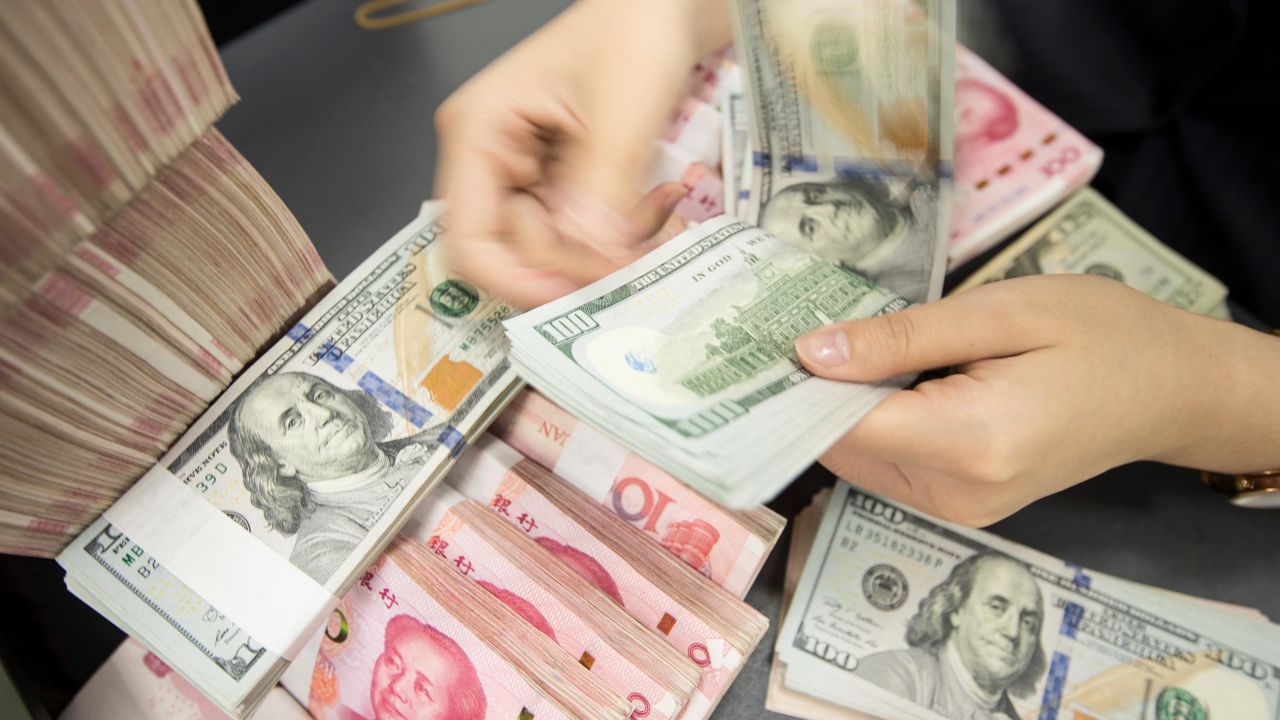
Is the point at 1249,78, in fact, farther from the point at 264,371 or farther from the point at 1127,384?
the point at 264,371

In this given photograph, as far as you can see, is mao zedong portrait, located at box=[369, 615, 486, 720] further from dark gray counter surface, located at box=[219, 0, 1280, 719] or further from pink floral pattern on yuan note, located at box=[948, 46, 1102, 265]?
pink floral pattern on yuan note, located at box=[948, 46, 1102, 265]

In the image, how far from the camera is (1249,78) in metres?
0.80

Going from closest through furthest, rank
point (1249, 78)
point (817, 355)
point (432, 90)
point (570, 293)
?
point (817, 355), point (570, 293), point (1249, 78), point (432, 90)

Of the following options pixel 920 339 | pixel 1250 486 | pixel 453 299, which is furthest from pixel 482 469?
pixel 1250 486

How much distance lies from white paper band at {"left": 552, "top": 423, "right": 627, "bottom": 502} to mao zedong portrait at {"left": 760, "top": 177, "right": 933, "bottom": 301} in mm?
331

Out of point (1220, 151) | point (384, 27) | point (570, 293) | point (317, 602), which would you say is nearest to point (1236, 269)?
point (1220, 151)

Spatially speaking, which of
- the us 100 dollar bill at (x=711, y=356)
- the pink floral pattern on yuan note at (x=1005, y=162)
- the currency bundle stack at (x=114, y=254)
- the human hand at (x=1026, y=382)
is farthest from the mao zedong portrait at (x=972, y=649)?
the currency bundle stack at (x=114, y=254)

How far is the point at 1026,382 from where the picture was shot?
21.7 inches

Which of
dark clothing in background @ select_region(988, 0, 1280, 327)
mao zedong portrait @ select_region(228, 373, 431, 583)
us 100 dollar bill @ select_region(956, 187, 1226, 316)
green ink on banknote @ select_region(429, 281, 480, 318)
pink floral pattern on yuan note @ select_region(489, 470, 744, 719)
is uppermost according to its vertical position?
dark clothing in background @ select_region(988, 0, 1280, 327)

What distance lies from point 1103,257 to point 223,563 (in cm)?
107

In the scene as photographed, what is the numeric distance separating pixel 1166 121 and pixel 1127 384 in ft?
1.63

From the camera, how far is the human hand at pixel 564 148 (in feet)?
2.17

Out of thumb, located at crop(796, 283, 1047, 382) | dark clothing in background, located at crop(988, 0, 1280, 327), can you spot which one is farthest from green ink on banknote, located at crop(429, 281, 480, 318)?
dark clothing in background, located at crop(988, 0, 1280, 327)

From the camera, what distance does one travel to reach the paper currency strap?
606mm
